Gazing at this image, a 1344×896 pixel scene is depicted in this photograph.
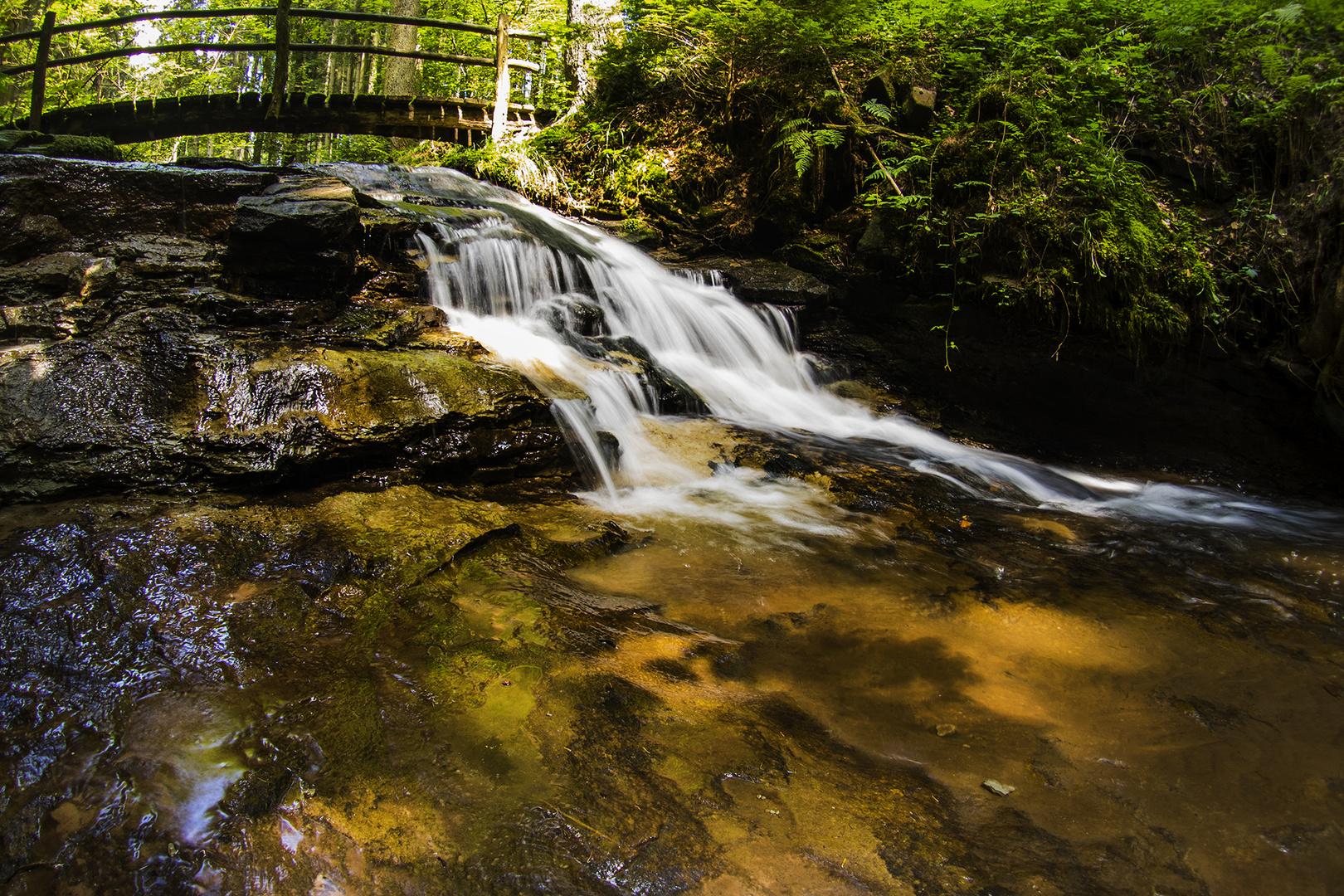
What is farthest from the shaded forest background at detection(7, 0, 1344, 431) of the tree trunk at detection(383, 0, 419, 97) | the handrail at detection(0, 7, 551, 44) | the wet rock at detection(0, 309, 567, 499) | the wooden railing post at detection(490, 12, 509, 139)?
the tree trunk at detection(383, 0, 419, 97)

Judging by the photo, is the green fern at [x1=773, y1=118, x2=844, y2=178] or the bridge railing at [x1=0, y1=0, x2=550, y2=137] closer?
the green fern at [x1=773, y1=118, x2=844, y2=178]

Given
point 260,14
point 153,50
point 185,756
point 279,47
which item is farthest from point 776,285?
point 153,50

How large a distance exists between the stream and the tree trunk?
1274 cm

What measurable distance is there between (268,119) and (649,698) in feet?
38.2

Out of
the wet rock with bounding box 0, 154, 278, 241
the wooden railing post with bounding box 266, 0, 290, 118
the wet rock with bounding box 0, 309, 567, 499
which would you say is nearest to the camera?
the wet rock with bounding box 0, 309, 567, 499

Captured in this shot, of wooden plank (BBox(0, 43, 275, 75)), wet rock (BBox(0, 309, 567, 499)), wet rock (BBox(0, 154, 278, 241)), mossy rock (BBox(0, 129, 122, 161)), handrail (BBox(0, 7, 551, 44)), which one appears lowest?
wet rock (BBox(0, 309, 567, 499))

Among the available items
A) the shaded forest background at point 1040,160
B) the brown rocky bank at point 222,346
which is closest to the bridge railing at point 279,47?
the shaded forest background at point 1040,160

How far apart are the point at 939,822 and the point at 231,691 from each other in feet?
6.82

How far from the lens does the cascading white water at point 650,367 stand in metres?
4.53

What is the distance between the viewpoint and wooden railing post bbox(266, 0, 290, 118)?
9594 millimetres

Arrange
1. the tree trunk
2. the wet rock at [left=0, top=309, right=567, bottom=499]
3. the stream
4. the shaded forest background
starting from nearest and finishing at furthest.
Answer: the stream < the wet rock at [left=0, top=309, right=567, bottom=499] < the shaded forest background < the tree trunk

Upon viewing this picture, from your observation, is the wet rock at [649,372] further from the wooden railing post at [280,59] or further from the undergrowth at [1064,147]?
the wooden railing post at [280,59]

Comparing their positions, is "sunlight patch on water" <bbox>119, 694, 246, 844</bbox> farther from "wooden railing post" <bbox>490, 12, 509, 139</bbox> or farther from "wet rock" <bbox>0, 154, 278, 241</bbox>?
"wooden railing post" <bbox>490, 12, 509, 139</bbox>

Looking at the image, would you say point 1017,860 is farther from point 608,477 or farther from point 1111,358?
point 1111,358
